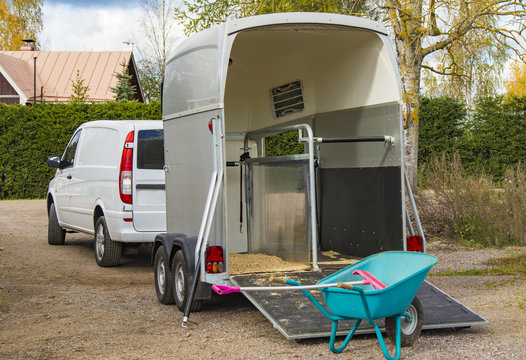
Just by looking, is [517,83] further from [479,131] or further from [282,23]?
[282,23]

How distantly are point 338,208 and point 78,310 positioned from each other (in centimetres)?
310

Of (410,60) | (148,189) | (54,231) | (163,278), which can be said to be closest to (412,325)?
(163,278)

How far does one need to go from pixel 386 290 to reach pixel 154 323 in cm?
271

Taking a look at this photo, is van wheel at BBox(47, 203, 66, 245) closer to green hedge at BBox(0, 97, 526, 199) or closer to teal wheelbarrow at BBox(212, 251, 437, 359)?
teal wheelbarrow at BBox(212, 251, 437, 359)

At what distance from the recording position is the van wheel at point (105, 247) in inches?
380

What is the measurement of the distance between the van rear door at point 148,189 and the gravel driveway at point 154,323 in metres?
0.79

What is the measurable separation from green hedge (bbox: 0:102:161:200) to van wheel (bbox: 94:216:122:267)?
11898 millimetres

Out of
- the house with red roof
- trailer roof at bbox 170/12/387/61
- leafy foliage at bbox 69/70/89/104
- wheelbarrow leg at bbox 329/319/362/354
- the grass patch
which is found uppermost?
the house with red roof

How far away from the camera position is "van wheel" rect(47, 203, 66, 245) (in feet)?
40.5

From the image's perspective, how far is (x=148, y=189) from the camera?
9148mm

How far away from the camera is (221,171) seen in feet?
19.8

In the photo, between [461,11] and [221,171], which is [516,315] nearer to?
[221,171]

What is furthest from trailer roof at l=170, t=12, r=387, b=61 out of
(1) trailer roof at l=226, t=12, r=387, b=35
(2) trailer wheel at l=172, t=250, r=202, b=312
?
(2) trailer wheel at l=172, t=250, r=202, b=312

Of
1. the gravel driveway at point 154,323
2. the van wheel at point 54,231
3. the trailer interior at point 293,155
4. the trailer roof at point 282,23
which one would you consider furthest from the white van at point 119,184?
the trailer roof at point 282,23
